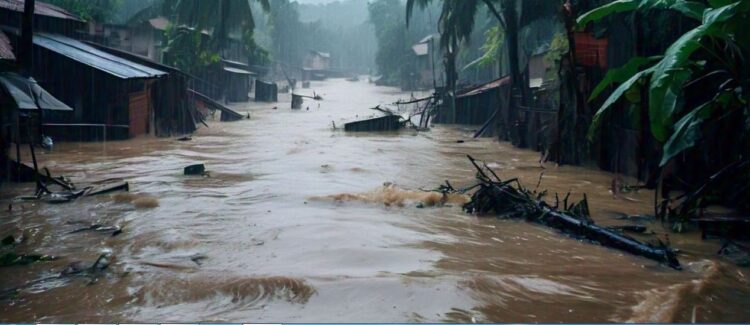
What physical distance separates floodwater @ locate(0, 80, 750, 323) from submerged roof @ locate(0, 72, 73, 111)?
5.07 feet

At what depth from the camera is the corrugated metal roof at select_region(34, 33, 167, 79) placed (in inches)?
739

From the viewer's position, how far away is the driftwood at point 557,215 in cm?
730

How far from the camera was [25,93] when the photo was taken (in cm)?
1034

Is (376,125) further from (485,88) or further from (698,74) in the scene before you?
(698,74)

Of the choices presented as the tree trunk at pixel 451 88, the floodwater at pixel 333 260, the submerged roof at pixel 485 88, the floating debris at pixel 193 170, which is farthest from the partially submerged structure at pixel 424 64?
the floating debris at pixel 193 170

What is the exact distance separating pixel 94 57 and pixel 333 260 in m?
15.8

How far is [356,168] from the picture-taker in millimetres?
14938

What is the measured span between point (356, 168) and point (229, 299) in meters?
9.06

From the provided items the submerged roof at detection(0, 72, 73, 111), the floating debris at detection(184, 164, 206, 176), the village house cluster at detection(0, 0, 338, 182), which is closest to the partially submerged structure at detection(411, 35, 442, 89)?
the village house cluster at detection(0, 0, 338, 182)

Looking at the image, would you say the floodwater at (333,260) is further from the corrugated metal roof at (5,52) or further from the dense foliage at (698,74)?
the corrugated metal roof at (5,52)

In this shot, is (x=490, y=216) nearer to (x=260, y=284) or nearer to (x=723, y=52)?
(x=723, y=52)

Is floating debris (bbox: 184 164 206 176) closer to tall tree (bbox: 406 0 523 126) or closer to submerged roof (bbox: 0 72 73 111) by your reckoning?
submerged roof (bbox: 0 72 73 111)

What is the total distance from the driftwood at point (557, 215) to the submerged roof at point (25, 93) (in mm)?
6398

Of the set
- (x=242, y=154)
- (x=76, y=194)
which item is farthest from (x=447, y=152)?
(x=76, y=194)
